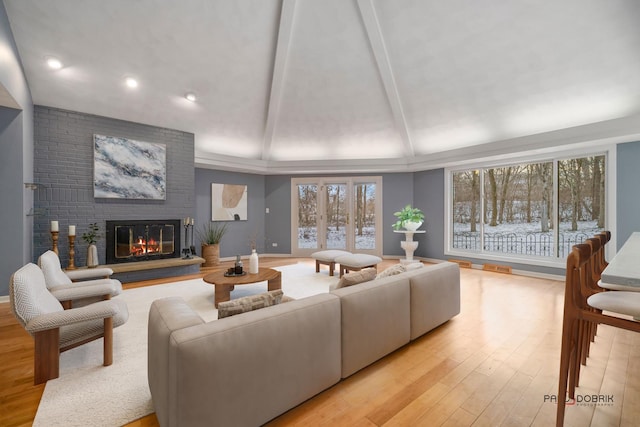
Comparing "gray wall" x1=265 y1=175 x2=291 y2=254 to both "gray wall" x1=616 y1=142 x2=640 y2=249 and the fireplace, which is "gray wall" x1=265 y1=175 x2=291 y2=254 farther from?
"gray wall" x1=616 y1=142 x2=640 y2=249

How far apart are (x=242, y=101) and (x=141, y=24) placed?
205 cm

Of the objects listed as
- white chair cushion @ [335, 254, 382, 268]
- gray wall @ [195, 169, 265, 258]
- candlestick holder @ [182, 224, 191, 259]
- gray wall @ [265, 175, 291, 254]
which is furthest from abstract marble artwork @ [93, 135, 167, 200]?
white chair cushion @ [335, 254, 382, 268]

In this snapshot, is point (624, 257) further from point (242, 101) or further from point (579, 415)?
point (242, 101)

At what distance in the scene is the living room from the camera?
12.0 feet

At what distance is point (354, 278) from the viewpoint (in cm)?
238

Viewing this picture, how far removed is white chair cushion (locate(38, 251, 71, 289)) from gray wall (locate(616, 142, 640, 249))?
751 centimetres

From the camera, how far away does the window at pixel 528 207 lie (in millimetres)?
5008

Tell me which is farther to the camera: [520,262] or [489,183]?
[489,183]

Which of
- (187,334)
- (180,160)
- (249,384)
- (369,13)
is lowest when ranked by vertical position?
(249,384)

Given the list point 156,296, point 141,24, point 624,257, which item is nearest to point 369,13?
point 141,24

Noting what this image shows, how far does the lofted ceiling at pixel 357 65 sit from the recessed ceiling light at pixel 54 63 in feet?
0.25

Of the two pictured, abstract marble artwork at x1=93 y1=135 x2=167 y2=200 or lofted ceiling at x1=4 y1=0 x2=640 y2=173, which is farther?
abstract marble artwork at x1=93 y1=135 x2=167 y2=200

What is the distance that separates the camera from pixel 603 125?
4.16 m

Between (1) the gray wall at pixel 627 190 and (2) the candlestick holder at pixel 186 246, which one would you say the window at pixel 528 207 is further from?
(2) the candlestick holder at pixel 186 246
